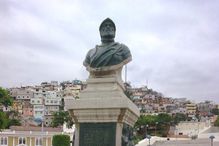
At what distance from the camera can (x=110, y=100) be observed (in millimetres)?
10812

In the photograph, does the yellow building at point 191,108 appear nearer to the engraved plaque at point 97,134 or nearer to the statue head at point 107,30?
the statue head at point 107,30

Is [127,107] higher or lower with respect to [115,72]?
lower

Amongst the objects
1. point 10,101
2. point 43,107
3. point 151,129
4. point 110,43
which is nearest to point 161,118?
point 151,129

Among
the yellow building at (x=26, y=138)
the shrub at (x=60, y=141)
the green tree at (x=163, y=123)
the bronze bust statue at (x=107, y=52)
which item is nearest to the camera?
the bronze bust statue at (x=107, y=52)

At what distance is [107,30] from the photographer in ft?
38.8

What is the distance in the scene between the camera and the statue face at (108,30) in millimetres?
11805

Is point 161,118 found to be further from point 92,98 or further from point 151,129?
point 92,98

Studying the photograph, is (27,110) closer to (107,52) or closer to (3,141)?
(3,141)

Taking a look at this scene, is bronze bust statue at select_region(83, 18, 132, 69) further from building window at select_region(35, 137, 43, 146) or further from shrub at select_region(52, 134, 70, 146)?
building window at select_region(35, 137, 43, 146)

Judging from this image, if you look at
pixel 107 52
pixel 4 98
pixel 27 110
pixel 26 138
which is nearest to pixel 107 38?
pixel 107 52

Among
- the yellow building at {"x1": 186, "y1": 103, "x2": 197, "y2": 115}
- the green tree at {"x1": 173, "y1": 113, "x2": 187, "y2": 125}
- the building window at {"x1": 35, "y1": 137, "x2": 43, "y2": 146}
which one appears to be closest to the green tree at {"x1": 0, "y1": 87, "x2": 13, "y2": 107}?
the building window at {"x1": 35, "y1": 137, "x2": 43, "y2": 146}

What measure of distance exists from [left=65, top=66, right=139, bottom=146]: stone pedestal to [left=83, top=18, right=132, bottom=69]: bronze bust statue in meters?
0.18

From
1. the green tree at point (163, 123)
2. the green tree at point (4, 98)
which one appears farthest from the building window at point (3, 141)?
the green tree at point (163, 123)

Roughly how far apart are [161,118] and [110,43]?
10257 centimetres
